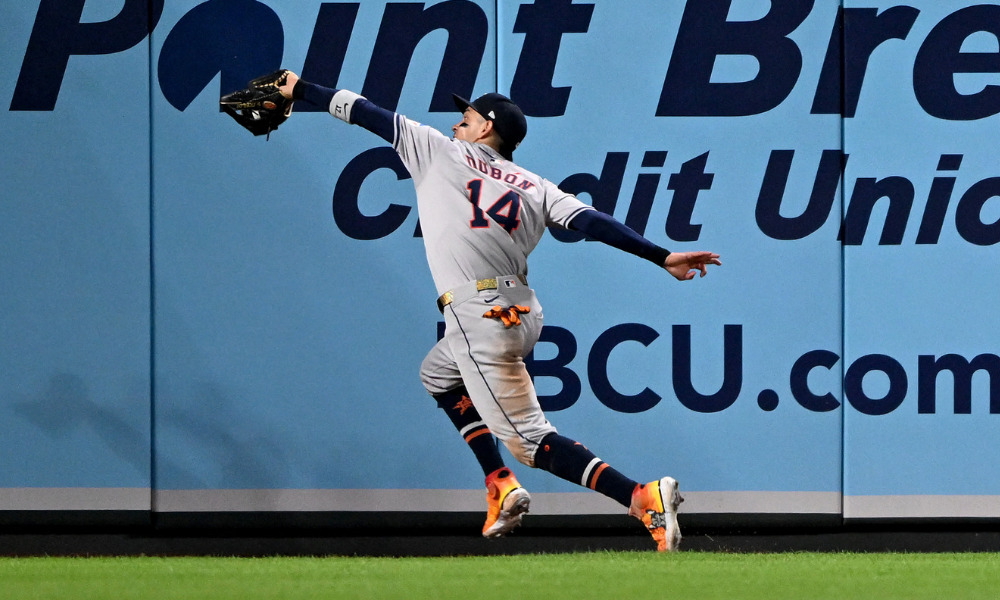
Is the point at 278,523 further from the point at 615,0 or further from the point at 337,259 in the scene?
the point at 615,0

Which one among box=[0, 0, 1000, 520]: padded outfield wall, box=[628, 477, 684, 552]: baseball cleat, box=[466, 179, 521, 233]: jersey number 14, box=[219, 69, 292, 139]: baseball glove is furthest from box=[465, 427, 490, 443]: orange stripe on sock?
box=[219, 69, 292, 139]: baseball glove

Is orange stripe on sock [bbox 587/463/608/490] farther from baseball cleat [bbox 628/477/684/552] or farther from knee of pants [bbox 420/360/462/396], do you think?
knee of pants [bbox 420/360/462/396]

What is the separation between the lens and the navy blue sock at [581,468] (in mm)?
3385

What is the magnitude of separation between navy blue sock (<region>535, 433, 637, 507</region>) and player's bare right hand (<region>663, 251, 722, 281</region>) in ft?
2.22

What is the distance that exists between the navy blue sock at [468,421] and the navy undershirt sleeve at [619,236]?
31.1 inches

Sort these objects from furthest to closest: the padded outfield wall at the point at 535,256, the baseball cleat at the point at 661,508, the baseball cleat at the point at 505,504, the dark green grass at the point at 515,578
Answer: the padded outfield wall at the point at 535,256 → the baseball cleat at the point at 505,504 → the baseball cleat at the point at 661,508 → the dark green grass at the point at 515,578

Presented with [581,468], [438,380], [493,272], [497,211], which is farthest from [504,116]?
[581,468]

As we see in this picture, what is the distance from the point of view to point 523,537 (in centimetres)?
464

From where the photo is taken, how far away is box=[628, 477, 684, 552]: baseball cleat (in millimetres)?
3297

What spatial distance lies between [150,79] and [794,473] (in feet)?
11.2

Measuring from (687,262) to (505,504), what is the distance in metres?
1.05

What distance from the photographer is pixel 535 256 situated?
4602 mm

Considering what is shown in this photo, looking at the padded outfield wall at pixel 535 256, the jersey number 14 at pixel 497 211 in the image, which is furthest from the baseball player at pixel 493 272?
the padded outfield wall at pixel 535 256

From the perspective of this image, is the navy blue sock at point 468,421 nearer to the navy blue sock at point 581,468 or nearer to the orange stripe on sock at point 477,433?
the orange stripe on sock at point 477,433
